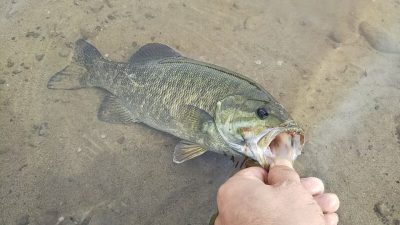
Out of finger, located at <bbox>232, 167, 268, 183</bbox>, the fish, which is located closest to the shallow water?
the fish

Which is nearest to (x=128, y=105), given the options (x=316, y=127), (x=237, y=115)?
(x=237, y=115)

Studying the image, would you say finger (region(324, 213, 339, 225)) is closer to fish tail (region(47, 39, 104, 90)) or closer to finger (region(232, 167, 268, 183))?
finger (region(232, 167, 268, 183))

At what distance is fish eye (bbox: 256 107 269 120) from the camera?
3.19 metres

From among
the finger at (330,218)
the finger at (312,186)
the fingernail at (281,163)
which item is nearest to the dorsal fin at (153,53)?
the fingernail at (281,163)

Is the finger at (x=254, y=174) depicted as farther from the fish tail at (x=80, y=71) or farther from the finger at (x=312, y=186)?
the fish tail at (x=80, y=71)

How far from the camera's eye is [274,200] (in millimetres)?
2240

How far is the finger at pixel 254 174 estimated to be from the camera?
251 centimetres

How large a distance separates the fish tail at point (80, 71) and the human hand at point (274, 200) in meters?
2.38

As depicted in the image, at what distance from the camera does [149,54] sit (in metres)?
A: 4.23

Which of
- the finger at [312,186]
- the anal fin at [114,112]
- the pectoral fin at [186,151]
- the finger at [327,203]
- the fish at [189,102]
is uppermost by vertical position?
the finger at [312,186]

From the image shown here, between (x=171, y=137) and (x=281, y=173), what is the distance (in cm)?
177

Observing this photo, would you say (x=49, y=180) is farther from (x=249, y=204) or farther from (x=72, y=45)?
(x=249, y=204)

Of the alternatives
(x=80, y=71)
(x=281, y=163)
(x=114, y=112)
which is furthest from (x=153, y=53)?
(x=281, y=163)

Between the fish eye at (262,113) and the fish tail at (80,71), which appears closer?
the fish eye at (262,113)
